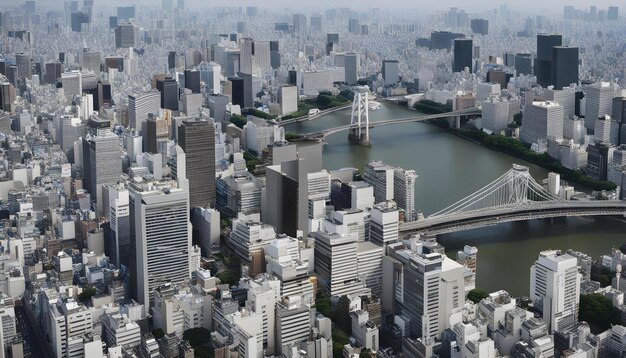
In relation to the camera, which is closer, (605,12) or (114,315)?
(114,315)

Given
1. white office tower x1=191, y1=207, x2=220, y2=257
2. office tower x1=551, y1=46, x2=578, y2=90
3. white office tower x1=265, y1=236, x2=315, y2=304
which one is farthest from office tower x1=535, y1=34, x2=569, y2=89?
white office tower x1=265, y1=236, x2=315, y2=304

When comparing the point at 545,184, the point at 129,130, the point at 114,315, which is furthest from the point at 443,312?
the point at 129,130

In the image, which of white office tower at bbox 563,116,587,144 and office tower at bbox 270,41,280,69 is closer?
white office tower at bbox 563,116,587,144

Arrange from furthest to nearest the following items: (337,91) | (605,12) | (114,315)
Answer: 1. (605,12)
2. (337,91)
3. (114,315)

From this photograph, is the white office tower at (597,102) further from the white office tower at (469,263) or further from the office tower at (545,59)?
the white office tower at (469,263)

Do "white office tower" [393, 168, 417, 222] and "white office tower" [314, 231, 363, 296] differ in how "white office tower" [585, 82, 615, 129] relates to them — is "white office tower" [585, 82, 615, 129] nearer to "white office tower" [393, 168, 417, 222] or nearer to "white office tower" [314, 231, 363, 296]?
"white office tower" [393, 168, 417, 222]

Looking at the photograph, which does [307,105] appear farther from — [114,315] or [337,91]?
[114,315]
